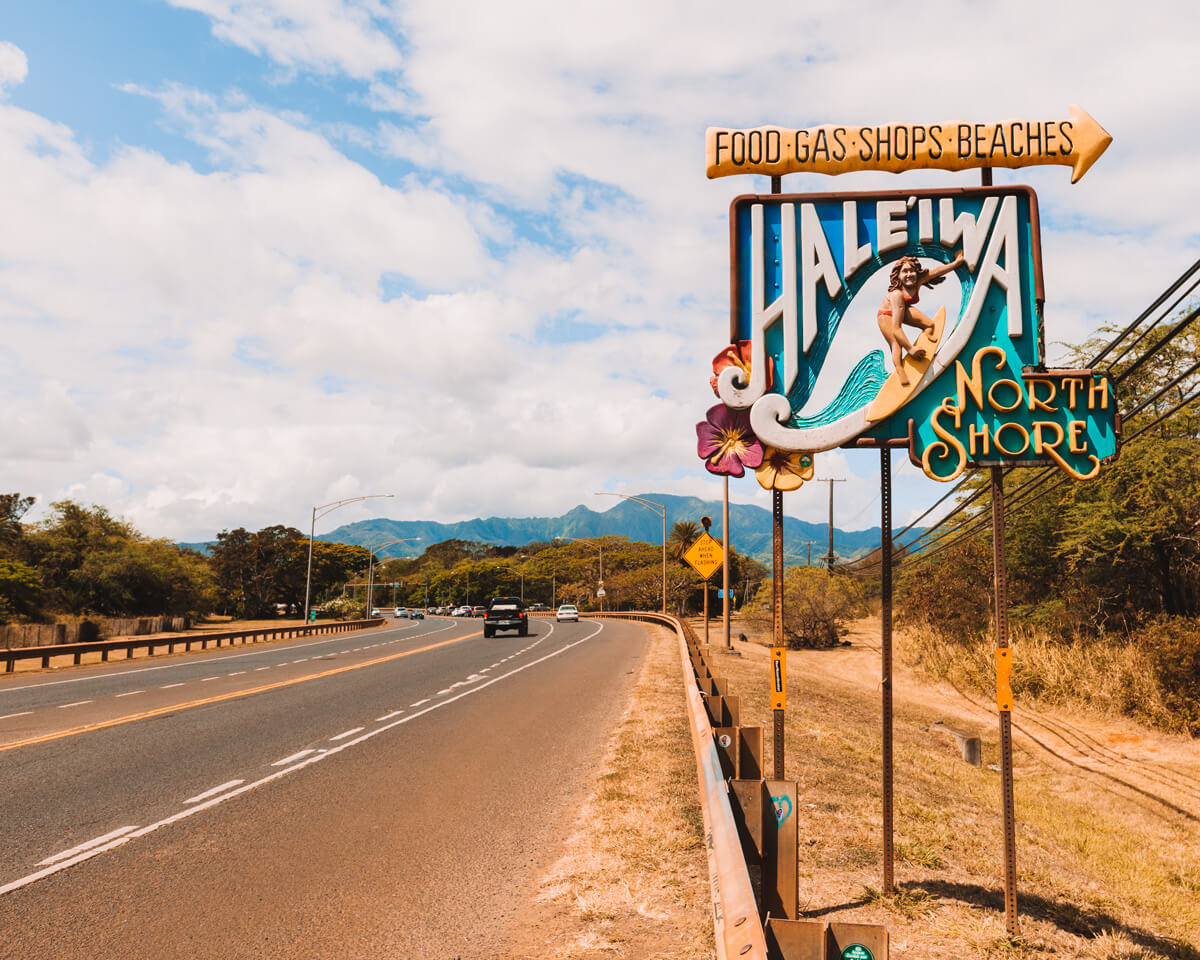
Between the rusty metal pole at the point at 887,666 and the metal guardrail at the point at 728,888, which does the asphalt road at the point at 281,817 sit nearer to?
the metal guardrail at the point at 728,888

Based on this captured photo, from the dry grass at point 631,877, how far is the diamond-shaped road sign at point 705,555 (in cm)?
1341

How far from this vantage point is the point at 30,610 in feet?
147

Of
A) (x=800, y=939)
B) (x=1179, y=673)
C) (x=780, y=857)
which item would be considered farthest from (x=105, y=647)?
(x=1179, y=673)

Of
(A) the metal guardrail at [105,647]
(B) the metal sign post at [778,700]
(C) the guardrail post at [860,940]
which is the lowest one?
(A) the metal guardrail at [105,647]

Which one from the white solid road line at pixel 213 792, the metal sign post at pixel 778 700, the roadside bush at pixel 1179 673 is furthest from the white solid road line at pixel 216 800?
the roadside bush at pixel 1179 673

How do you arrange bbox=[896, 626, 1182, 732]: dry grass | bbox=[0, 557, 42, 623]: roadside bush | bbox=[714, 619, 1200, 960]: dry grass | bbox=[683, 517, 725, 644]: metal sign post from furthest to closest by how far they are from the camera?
bbox=[0, 557, 42, 623]: roadside bush < bbox=[683, 517, 725, 644]: metal sign post < bbox=[896, 626, 1182, 732]: dry grass < bbox=[714, 619, 1200, 960]: dry grass

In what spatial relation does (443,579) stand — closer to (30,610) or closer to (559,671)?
(30,610)

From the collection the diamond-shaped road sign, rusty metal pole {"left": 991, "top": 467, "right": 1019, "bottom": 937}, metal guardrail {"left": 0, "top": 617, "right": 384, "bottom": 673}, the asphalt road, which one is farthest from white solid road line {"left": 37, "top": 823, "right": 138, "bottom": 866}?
metal guardrail {"left": 0, "top": 617, "right": 384, "bottom": 673}

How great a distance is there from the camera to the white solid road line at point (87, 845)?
6434 mm

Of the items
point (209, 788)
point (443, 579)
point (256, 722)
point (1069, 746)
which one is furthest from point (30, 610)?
point (443, 579)

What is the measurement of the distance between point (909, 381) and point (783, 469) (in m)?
1.17

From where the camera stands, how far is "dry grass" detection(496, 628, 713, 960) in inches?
194

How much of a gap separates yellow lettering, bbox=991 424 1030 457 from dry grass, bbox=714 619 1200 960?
3299mm

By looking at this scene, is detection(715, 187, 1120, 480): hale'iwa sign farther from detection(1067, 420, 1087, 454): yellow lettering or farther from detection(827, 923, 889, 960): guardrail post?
detection(827, 923, 889, 960): guardrail post
